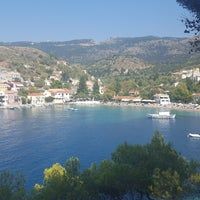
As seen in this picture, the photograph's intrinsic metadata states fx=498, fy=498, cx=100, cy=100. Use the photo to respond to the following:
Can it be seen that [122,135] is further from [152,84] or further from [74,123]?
[152,84]

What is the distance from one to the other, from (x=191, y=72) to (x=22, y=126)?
42602 millimetres

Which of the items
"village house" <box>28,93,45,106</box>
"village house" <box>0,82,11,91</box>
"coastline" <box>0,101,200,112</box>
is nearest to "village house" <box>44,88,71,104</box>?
"coastline" <box>0,101,200,112</box>

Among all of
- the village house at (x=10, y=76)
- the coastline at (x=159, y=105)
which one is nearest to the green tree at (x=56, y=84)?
the village house at (x=10, y=76)

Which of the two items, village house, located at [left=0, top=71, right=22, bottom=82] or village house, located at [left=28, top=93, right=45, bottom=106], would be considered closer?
village house, located at [left=28, top=93, right=45, bottom=106]

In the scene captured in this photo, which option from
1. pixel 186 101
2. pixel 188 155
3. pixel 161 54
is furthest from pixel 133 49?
pixel 188 155

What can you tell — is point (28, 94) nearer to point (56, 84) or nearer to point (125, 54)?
point (56, 84)

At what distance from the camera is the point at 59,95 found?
7350 cm

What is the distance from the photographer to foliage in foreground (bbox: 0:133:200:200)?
11.5 m

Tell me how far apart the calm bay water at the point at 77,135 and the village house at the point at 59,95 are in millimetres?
15538

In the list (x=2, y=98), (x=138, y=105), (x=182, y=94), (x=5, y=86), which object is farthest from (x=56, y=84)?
(x=182, y=94)

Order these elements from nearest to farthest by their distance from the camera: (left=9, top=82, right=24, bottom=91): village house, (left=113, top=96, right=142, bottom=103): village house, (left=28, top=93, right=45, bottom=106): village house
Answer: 1. (left=113, top=96, right=142, bottom=103): village house
2. (left=28, top=93, right=45, bottom=106): village house
3. (left=9, top=82, right=24, bottom=91): village house

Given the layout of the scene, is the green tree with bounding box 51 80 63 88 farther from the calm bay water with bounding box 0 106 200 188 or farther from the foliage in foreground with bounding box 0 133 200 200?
the foliage in foreground with bounding box 0 133 200 200

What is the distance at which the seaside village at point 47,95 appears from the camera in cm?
6744

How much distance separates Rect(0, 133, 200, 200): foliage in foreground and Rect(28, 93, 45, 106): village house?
184ft
